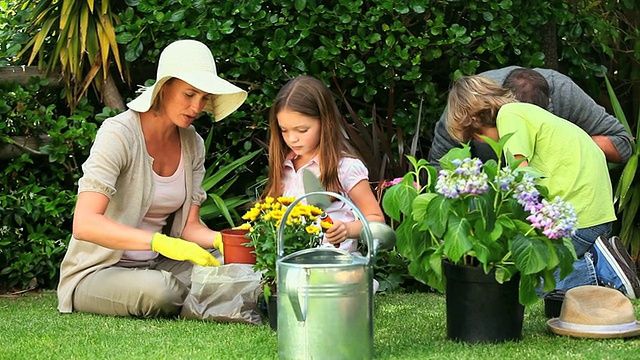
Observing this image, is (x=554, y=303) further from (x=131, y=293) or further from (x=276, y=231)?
(x=131, y=293)

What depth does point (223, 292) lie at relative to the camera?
371 centimetres

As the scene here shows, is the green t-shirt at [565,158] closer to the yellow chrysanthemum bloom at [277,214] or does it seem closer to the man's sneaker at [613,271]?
the man's sneaker at [613,271]

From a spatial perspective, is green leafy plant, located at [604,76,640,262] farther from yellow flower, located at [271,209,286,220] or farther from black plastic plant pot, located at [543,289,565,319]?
yellow flower, located at [271,209,286,220]

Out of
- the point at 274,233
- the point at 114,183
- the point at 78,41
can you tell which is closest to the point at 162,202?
the point at 114,183

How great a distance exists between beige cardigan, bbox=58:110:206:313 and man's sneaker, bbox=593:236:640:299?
1.90m

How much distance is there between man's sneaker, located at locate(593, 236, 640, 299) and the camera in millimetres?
4207

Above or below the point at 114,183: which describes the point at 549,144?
above

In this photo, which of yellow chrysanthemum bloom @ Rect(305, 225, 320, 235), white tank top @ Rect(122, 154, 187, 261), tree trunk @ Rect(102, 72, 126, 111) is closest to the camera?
yellow chrysanthemum bloom @ Rect(305, 225, 320, 235)

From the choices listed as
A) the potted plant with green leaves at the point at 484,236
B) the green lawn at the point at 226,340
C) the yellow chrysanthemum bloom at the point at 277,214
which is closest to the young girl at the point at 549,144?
the green lawn at the point at 226,340

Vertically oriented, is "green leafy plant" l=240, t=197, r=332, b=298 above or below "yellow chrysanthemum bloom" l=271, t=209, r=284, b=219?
below

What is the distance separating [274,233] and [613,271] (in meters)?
1.79

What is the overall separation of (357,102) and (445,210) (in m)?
2.56

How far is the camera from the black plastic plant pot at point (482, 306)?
9.87 feet

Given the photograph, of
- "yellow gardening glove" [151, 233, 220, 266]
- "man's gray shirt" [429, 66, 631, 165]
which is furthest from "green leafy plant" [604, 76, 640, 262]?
"yellow gardening glove" [151, 233, 220, 266]
